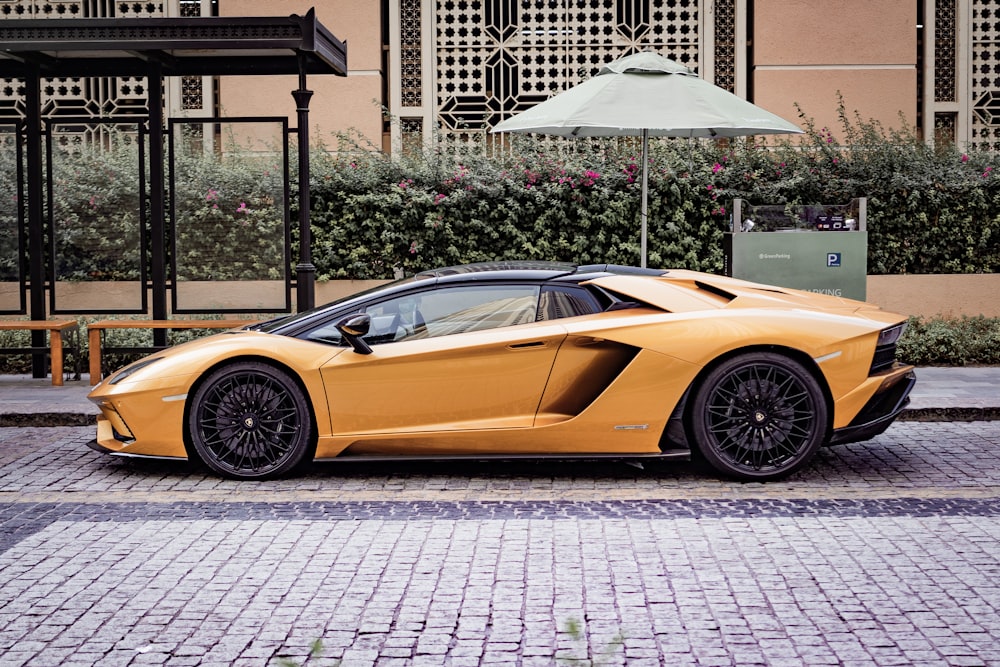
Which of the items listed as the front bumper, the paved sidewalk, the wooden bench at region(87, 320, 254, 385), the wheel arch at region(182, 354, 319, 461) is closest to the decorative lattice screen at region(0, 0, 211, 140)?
the wooden bench at region(87, 320, 254, 385)

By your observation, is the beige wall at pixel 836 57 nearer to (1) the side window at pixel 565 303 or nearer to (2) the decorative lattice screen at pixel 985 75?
(2) the decorative lattice screen at pixel 985 75

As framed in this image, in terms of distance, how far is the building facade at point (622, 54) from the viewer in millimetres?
17797

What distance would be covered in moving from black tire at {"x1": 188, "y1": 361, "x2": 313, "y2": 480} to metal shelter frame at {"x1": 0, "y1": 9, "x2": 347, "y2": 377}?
12.8ft

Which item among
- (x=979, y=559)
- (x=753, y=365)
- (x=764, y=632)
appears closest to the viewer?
(x=764, y=632)

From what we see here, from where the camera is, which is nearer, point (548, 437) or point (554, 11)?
point (548, 437)

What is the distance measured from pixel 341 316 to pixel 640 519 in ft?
7.16

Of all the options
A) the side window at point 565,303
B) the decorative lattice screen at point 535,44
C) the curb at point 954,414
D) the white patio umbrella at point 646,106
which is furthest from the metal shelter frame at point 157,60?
the decorative lattice screen at point 535,44

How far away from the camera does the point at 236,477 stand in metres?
7.04

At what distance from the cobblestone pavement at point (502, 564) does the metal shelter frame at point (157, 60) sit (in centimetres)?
407

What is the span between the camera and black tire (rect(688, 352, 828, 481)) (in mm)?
6785

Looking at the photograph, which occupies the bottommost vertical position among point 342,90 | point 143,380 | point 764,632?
point 764,632

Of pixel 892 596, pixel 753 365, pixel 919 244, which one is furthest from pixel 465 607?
pixel 919 244

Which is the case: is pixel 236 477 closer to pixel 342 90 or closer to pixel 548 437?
pixel 548 437

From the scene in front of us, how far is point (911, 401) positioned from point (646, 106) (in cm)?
321
